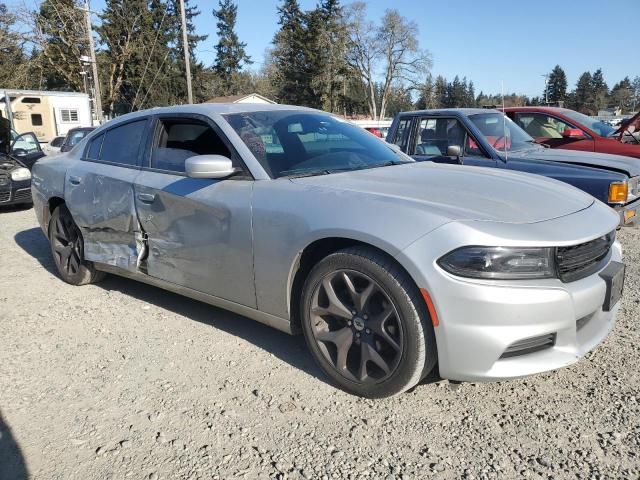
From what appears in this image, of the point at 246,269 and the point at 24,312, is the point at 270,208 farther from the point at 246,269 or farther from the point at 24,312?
the point at 24,312

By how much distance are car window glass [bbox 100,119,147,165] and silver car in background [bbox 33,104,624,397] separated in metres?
0.02

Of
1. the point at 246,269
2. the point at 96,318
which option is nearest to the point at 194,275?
the point at 246,269

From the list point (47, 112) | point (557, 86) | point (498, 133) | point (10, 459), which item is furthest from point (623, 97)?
point (10, 459)

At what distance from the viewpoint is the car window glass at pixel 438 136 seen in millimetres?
6328

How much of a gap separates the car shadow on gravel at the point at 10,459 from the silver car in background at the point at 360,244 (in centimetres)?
132

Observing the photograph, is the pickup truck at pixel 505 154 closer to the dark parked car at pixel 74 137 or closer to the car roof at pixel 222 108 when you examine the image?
the car roof at pixel 222 108

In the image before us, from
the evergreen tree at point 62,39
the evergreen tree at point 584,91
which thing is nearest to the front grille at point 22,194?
the evergreen tree at point 62,39

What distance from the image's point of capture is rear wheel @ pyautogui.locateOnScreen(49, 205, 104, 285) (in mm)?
4586

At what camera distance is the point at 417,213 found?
249 cm

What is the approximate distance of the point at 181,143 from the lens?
12.3ft

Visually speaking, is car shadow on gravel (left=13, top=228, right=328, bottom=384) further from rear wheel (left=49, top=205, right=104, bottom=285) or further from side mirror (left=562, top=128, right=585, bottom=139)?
side mirror (left=562, top=128, right=585, bottom=139)

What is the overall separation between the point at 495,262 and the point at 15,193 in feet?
29.2

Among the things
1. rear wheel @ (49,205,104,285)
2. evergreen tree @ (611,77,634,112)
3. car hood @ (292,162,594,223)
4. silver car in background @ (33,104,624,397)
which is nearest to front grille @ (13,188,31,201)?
rear wheel @ (49,205,104,285)

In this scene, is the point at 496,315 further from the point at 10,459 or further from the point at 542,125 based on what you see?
the point at 542,125
